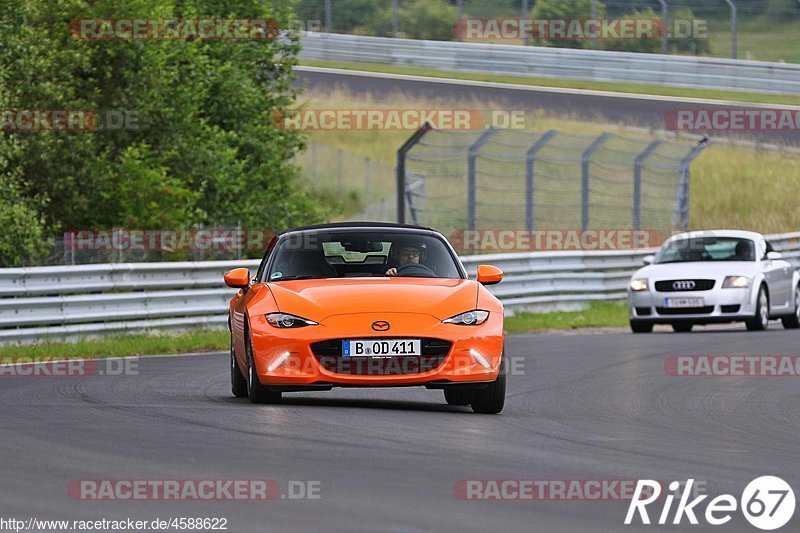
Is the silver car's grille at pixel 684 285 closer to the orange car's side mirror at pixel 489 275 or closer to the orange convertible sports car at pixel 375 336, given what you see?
the orange car's side mirror at pixel 489 275

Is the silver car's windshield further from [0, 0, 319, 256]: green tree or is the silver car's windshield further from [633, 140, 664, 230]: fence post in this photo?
[0, 0, 319, 256]: green tree

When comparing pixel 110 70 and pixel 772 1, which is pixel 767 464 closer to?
pixel 110 70

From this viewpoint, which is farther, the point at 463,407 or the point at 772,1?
the point at 772,1

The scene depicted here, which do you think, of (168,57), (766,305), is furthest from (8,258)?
(766,305)

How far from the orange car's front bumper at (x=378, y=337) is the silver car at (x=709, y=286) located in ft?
35.2

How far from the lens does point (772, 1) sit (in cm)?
4366

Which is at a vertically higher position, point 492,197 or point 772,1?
point 772,1

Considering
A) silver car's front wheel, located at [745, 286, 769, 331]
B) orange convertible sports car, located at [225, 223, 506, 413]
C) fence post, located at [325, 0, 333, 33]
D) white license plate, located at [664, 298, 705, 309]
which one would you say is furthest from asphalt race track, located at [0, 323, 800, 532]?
fence post, located at [325, 0, 333, 33]

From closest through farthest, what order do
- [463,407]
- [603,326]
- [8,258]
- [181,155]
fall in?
[463,407], [8,258], [603,326], [181,155]

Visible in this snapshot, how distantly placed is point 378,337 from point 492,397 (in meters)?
0.93

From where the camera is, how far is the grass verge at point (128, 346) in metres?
17.6

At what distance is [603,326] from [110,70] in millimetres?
8753

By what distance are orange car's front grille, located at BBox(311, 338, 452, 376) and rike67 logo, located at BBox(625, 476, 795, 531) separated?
3250mm

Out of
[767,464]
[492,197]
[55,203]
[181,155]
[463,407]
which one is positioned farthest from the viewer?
[492,197]
